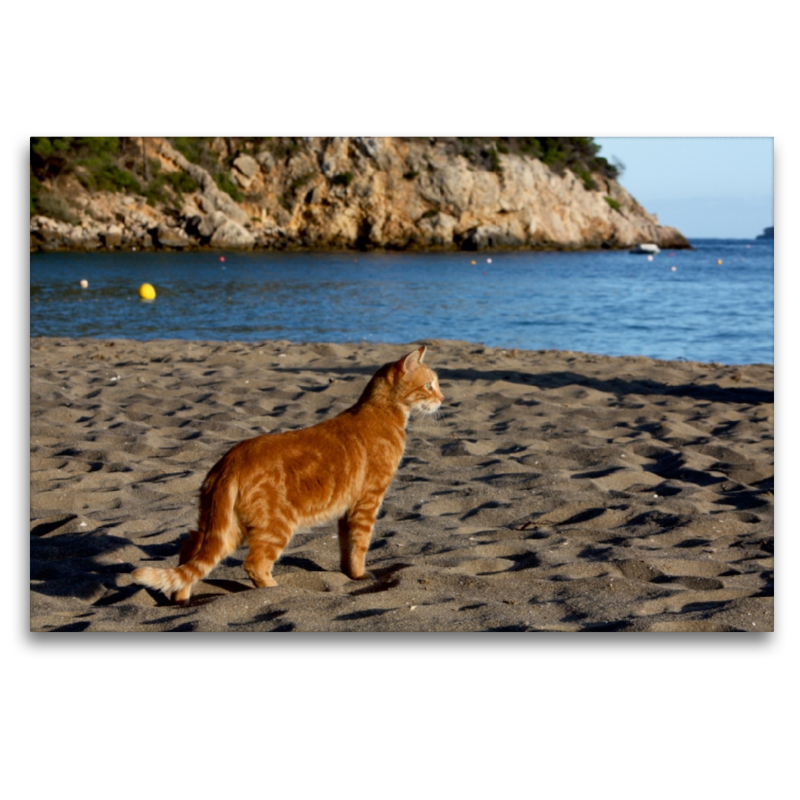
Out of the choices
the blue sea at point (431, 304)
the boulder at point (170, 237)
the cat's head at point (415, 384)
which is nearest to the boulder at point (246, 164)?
the blue sea at point (431, 304)

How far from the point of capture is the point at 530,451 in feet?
20.2

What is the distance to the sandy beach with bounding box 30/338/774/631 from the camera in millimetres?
3572

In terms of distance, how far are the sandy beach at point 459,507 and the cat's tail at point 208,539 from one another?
171mm

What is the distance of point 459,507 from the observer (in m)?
5.01

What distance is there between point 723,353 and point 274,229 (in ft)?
96.6

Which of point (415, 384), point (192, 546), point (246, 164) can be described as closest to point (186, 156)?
point (246, 164)

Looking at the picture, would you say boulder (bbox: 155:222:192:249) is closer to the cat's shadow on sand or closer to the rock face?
the rock face

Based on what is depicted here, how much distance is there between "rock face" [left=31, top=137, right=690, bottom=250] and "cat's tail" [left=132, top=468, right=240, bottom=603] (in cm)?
1805

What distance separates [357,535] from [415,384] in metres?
0.86

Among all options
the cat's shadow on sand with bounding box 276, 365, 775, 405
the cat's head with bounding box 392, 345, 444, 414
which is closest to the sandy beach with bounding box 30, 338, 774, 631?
the cat's shadow on sand with bounding box 276, 365, 775, 405

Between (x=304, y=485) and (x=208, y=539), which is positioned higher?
(x=304, y=485)

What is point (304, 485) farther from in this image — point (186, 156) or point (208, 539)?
point (186, 156)
